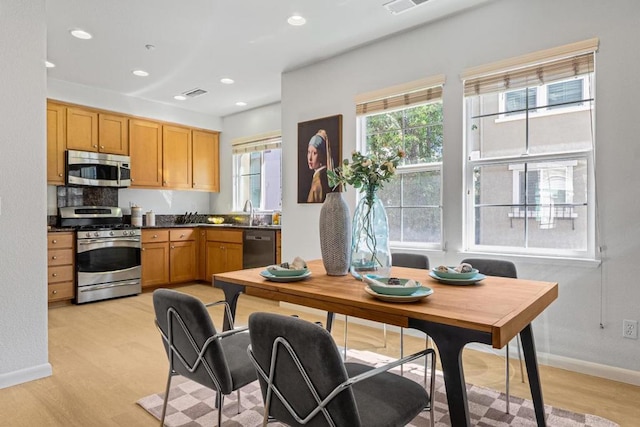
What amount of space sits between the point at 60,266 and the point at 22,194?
2.19 metres

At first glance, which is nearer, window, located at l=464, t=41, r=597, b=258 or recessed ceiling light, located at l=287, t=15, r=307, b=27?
window, located at l=464, t=41, r=597, b=258

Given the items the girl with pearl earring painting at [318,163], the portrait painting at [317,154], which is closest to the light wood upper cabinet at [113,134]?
the portrait painting at [317,154]

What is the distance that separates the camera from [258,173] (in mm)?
5891

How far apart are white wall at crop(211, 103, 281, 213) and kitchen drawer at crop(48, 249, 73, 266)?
233 centimetres

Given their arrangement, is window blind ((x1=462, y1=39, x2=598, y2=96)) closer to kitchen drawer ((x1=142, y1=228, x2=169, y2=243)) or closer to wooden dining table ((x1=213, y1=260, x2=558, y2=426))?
wooden dining table ((x1=213, y1=260, x2=558, y2=426))

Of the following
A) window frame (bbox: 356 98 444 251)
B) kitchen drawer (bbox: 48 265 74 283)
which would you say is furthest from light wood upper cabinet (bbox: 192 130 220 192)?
window frame (bbox: 356 98 444 251)

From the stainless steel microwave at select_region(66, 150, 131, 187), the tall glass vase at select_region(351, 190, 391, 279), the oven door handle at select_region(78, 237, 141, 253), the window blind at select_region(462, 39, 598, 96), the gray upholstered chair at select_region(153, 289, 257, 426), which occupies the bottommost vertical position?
the gray upholstered chair at select_region(153, 289, 257, 426)

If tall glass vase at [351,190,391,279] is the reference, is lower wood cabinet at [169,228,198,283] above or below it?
below

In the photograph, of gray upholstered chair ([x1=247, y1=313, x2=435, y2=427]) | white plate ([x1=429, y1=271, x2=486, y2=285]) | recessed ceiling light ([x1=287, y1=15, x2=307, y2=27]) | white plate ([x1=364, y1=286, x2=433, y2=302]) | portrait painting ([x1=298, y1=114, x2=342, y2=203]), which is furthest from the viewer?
portrait painting ([x1=298, y1=114, x2=342, y2=203])

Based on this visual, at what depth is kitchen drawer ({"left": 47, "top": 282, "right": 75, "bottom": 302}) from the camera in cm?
426

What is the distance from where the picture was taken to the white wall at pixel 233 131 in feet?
18.4

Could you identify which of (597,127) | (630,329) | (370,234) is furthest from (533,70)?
(370,234)

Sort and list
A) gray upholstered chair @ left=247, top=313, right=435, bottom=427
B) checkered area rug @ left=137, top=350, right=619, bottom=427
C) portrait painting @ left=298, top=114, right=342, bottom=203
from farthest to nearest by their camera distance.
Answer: portrait painting @ left=298, top=114, right=342, bottom=203
checkered area rug @ left=137, top=350, right=619, bottom=427
gray upholstered chair @ left=247, top=313, right=435, bottom=427

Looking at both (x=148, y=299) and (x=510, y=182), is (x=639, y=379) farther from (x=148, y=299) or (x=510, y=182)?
(x=148, y=299)
